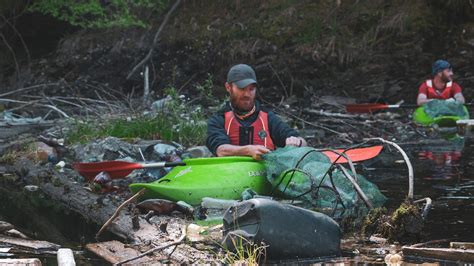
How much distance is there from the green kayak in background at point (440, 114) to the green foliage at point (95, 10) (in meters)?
6.17

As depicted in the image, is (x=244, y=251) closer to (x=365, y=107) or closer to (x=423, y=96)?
(x=365, y=107)

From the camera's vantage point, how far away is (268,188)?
652 cm

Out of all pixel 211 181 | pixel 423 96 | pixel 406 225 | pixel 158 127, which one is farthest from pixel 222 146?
pixel 423 96

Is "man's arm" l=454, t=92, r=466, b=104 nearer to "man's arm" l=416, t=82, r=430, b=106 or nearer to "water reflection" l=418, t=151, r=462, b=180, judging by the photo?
"man's arm" l=416, t=82, r=430, b=106

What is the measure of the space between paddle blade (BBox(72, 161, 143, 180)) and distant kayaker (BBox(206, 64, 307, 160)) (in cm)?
78

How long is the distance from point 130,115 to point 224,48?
6.18 m

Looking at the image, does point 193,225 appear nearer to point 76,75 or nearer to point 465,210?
point 465,210

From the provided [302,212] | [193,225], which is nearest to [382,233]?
[302,212]

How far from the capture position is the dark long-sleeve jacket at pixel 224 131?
6.75 m

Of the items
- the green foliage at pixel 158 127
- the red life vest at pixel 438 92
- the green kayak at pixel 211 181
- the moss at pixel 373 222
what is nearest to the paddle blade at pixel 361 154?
the green kayak at pixel 211 181

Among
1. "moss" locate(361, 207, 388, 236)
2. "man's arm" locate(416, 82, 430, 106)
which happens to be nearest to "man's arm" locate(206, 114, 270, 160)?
"moss" locate(361, 207, 388, 236)

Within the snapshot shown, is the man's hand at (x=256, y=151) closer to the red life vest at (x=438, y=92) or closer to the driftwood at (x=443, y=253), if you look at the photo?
the driftwood at (x=443, y=253)

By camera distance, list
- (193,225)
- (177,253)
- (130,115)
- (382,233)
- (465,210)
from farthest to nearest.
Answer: (130,115) → (465,210) → (193,225) → (382,233) → (177,253)

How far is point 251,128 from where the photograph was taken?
6.79 m
